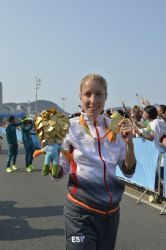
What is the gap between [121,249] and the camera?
5199mm

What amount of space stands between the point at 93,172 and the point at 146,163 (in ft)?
19.5

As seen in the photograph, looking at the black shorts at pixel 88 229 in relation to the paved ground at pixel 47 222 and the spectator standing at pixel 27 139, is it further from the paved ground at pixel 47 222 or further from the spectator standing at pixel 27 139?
the spectator standing at pixel 27 139

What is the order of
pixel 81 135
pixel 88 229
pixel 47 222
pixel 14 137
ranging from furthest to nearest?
pixel 14 137 < pixel 47 222 < pixel 81 135 < pixel 88 229

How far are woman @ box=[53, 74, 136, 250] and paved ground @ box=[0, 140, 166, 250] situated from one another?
248 centimetres

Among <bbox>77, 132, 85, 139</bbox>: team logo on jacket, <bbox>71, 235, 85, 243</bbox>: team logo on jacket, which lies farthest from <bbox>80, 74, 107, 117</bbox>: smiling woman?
<bbox>71, 235, 85, 243</bbox>: team logo on jacket

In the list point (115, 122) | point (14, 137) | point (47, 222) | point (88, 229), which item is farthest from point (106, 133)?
point (14, 137)

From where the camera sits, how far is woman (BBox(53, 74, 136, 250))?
9.36ft

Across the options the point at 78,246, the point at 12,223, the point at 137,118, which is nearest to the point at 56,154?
the point at 78,246

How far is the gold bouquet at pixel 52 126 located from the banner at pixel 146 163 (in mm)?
5594

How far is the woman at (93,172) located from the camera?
2852 mm

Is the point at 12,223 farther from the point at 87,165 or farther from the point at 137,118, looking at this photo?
the point at 137,118

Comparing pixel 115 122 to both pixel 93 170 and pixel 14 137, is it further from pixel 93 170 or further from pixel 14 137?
pixel 14 137

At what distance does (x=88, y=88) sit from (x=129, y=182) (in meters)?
→ 7.18

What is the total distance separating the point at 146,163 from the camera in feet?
28.5
